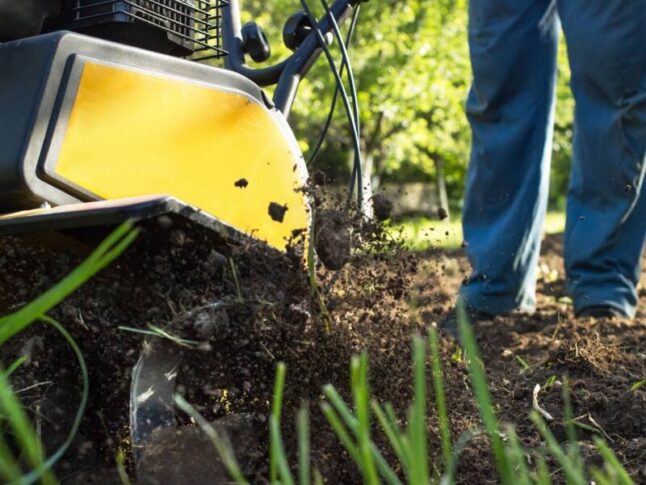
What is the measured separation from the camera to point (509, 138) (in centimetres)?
331

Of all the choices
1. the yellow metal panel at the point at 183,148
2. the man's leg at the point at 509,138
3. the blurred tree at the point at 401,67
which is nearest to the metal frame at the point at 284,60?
the yellow metal panel at the point at 183,148

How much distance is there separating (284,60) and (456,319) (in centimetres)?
101

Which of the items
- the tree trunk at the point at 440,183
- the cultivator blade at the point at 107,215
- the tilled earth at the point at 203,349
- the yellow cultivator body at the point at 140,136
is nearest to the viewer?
the cultivator blade at the point at 107,215

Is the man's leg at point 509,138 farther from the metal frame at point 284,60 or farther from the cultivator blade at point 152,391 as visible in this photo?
the cultivator blade at point 152,391

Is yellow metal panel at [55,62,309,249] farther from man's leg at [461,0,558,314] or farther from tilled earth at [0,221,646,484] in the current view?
man's leg at [461,0,558,314]

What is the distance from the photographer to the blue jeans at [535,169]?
10.3ft

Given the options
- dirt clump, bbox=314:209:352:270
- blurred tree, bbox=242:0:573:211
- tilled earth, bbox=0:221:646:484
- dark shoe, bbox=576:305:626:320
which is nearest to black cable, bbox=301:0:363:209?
dirt clump, bbox=314:209:352:270

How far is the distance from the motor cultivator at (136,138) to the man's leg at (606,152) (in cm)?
141

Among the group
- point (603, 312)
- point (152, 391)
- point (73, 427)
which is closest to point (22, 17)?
point (152, 391)

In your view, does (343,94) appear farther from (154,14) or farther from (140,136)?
(140,136)

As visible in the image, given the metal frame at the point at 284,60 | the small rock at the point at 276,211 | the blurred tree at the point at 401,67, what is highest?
the metal frame at the point at 284,60

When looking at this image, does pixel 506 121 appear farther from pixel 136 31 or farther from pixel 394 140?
pixel 394 140

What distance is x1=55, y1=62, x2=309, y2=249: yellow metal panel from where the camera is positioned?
165cm

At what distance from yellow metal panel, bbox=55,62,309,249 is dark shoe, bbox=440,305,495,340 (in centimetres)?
105
